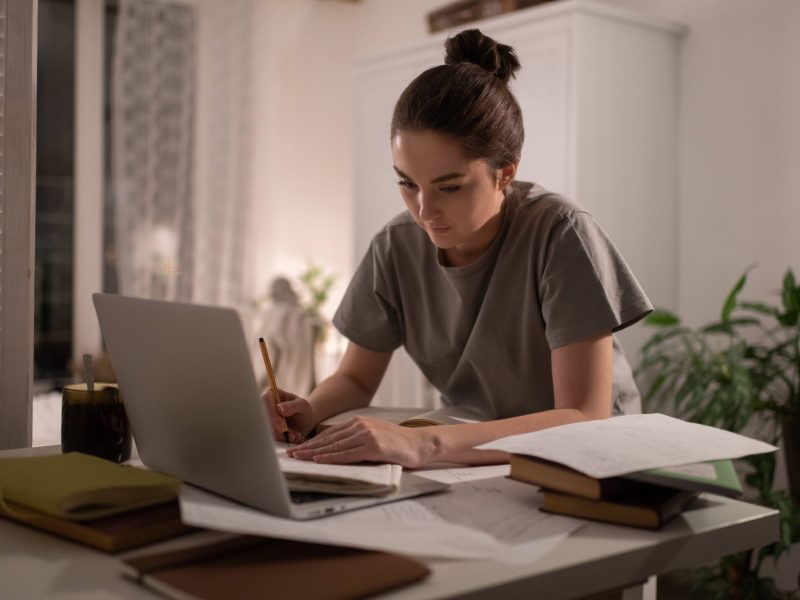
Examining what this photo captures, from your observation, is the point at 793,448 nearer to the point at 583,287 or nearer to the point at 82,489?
the point at 583,287

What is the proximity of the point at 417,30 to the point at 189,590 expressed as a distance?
13.1 feet

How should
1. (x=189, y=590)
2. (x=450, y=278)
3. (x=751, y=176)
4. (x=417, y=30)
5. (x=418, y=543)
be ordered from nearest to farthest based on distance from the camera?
(x=189, y=590) < (x=418, y=543) < (x=450, y=278) < (x=751, y=176) < (x=417, y=30)

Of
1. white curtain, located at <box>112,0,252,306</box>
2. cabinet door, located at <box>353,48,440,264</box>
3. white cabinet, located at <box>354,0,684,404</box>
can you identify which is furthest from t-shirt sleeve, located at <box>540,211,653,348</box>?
white curtain, located at <box>112,0,252,306</box>

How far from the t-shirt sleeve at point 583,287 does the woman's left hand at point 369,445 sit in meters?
0.34

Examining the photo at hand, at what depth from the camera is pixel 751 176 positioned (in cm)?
296

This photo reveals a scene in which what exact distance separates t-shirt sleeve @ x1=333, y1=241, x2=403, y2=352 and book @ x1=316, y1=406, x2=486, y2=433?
147 millimetres

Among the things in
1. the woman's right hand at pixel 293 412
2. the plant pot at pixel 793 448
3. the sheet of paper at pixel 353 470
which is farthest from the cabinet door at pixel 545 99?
the sheet of paper at pixel 353 470

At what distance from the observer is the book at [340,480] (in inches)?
37.0

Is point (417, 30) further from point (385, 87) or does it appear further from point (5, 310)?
point (5, 310)

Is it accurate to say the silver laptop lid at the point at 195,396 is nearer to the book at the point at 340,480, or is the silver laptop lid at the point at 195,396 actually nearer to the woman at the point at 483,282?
the book at the point at 340,480

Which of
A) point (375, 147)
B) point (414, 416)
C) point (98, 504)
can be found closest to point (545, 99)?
point (375, 147)

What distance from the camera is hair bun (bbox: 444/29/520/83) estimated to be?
1517 mm

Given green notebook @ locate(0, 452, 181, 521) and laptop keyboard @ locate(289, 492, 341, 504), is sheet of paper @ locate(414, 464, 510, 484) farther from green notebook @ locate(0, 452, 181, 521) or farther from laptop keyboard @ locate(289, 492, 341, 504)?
green notebook @ locate(0, 452, 181, 521)

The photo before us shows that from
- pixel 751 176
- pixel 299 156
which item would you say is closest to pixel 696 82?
pixel 751 176
